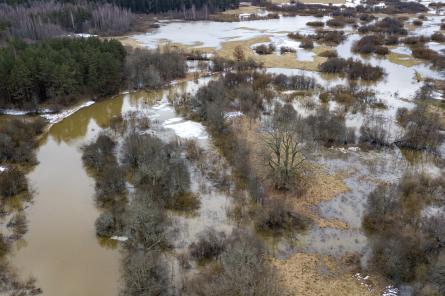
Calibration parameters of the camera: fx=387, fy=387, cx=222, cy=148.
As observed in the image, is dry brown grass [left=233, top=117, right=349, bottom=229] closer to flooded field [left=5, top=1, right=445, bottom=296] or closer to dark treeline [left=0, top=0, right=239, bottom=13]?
flooded field [left=5, top=1, right=445, bottom=296]

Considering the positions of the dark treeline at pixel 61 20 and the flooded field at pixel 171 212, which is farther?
the dark treeline at pixel 61 20

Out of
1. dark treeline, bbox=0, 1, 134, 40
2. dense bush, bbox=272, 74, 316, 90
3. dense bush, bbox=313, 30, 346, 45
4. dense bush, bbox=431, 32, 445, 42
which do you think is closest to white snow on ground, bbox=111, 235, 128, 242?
dense bush, bbox=272, 74, 316, 90

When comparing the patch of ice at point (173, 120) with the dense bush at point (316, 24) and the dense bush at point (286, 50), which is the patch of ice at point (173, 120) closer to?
the dense bush at point (286, 50)

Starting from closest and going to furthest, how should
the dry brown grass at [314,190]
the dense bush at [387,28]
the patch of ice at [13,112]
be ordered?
the dry brown grass at [314,190] → the patch of ice at [13,112] → the dense bush at [387,28]

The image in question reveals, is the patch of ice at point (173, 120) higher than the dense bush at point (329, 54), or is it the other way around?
the dense bush at point (329, 54)

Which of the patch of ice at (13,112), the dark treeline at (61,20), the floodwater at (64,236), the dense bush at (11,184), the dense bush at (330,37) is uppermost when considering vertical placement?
the dark treeline at (61,20)

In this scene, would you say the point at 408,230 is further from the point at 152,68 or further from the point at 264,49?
the point at 264,49

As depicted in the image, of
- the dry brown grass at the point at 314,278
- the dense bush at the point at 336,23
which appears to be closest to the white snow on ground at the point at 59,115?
the dry brown grass at the point at 314,278
